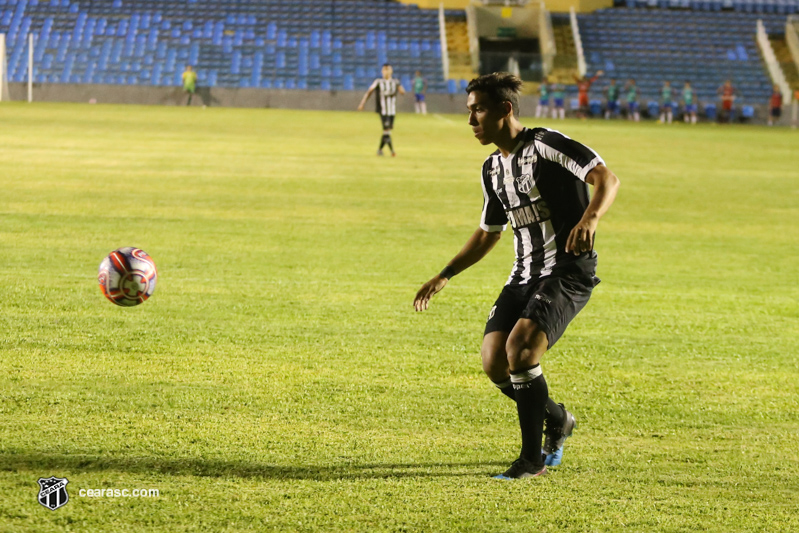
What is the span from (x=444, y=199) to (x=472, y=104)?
38.0ft

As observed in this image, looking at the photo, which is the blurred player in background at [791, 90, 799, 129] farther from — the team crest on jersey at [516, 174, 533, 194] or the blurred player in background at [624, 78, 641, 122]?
the team crest on jersey at [516, 174, 533, 194]

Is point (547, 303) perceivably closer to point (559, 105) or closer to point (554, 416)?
point (554, 416)

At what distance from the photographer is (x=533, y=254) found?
492 centimetres

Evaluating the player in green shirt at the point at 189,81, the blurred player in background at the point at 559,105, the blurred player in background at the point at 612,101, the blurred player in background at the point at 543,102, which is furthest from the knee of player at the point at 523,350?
the blurred player in background at the point at 612,101

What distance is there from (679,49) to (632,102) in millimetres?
8086

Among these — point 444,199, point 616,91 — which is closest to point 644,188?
point 444,199

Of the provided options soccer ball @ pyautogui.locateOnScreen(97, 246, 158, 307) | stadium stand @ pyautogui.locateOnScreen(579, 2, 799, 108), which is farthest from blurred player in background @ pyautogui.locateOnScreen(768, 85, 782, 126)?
soccer ball @ pyautogui.locateOnScreen(97, 246, 158, 307)

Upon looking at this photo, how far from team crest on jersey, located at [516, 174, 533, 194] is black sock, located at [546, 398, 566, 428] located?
986 mm

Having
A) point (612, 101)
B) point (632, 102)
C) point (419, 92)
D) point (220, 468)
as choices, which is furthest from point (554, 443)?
point (632, 102)

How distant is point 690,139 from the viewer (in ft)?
113

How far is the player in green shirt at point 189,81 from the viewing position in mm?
45969

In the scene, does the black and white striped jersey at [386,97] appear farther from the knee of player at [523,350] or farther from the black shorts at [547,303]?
the knee of player at [523,350]

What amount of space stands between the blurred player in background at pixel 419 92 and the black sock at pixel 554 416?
4316 centimetres

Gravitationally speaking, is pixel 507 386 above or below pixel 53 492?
above
